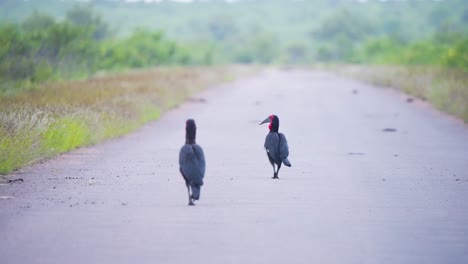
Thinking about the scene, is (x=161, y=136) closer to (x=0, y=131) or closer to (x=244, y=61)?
(x=0, y=131)

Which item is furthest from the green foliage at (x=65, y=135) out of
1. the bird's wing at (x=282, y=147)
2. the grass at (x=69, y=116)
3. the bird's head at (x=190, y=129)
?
the bird's head at (x=190, y=129)

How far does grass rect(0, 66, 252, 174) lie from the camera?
15.6 m

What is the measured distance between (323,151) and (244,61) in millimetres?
148177

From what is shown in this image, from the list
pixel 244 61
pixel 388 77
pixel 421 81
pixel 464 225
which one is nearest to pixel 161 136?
pixel 464 225

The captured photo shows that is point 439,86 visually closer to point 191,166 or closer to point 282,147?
point 282,147

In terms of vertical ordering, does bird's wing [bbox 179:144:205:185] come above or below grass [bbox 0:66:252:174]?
above

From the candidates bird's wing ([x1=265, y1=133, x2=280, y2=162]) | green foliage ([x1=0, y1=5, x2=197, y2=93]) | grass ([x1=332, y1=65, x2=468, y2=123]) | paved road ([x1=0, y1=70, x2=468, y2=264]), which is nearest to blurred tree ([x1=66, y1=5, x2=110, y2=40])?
green foliage ([x1=0, y1=5, x2=197, y2=93])

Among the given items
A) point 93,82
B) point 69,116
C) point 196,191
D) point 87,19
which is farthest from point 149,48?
point 196,191

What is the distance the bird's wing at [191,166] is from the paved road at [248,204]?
41 centimetres

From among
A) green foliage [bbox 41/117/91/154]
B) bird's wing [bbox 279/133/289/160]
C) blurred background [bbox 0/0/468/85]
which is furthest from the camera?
blurred background [bbox 0/0/468/85]

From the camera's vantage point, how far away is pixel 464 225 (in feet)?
32.7

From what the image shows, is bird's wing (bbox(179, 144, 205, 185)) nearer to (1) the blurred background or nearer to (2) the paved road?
(2) the paved road

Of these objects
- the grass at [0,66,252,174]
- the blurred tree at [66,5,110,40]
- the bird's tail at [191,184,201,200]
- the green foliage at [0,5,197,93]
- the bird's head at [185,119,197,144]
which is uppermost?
the bird's head at [185,119,197,144]

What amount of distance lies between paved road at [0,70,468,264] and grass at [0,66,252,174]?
1.62ft
